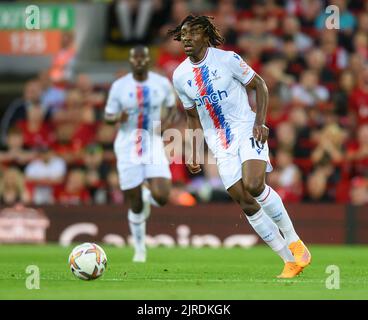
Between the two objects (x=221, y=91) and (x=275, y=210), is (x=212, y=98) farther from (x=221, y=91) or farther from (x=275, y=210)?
(x=275, y=210)

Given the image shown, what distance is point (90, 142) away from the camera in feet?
63.8

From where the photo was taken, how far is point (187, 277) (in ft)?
35.2

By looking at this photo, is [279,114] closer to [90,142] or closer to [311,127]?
[311,127]

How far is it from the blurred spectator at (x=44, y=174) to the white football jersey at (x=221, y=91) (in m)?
8.29

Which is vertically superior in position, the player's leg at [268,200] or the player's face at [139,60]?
the player's face at [139,60]

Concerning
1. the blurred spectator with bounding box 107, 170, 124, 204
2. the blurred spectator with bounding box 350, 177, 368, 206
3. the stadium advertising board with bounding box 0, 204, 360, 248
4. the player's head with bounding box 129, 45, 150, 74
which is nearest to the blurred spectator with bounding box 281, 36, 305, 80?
the blurred spectator with bounding box 350, 177, 368, 206

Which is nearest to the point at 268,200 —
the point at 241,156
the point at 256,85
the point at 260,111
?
the point at 241,156

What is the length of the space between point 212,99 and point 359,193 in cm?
767

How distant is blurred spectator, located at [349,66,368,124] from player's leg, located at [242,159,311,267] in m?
8.89

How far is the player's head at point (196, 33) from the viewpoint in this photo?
10531 mm

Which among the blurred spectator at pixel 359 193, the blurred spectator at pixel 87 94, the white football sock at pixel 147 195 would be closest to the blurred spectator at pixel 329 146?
the blurred spectator at pixel 359 193

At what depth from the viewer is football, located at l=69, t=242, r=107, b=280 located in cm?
1004

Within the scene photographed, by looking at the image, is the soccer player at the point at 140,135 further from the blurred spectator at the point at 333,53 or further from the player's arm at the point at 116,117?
the blurred spectator at the point at 333,53

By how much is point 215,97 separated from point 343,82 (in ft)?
31.0
